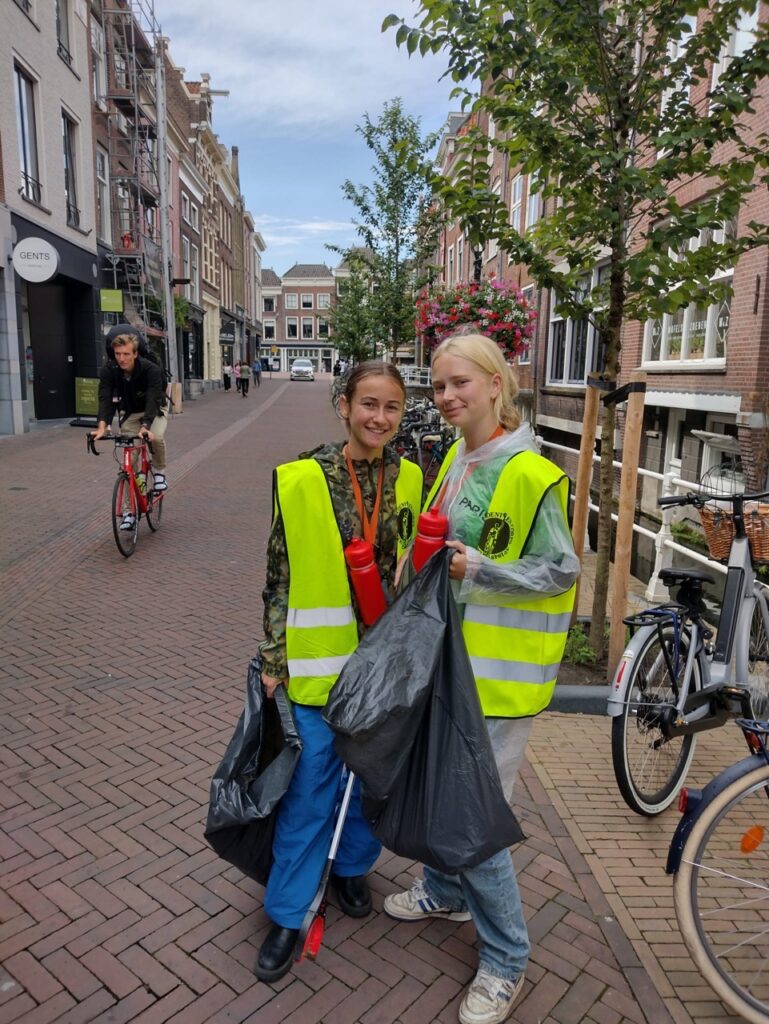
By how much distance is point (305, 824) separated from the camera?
2.18 m

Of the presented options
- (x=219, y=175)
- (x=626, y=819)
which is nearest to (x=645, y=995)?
(x=626, y=819)

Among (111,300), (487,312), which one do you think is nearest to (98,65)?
(111,300)

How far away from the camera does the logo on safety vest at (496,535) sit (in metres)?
1.99

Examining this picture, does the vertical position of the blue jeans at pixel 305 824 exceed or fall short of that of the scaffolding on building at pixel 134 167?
it falls short

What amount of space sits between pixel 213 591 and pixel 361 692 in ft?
14.3

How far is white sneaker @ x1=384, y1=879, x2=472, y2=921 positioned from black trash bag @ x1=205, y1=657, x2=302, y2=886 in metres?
0.50

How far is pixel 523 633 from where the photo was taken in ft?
6.57

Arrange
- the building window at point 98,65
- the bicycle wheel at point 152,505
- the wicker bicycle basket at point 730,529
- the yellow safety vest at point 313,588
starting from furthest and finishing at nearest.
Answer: the building window at point 98,65 < the bicycle wheel at point 152,505 < the wicker bicycle basket at point 730,529 < the yellow safety vest at point 313,588

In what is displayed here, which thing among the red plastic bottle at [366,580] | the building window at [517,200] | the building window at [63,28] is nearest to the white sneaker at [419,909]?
the red plastic bottle at [366,580]

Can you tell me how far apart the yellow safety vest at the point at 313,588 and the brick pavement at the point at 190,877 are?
0.86m

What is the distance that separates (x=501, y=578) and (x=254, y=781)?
37.4 inches

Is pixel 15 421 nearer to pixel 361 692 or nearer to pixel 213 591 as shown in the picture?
pixel 213 591

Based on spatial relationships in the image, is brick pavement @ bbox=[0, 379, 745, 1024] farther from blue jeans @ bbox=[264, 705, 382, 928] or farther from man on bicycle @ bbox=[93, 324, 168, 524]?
man on bicycle @ bbox=[93, 324, 168, 524]

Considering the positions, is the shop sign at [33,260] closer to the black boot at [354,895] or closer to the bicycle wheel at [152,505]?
the bicycle wheel at [152,505]
